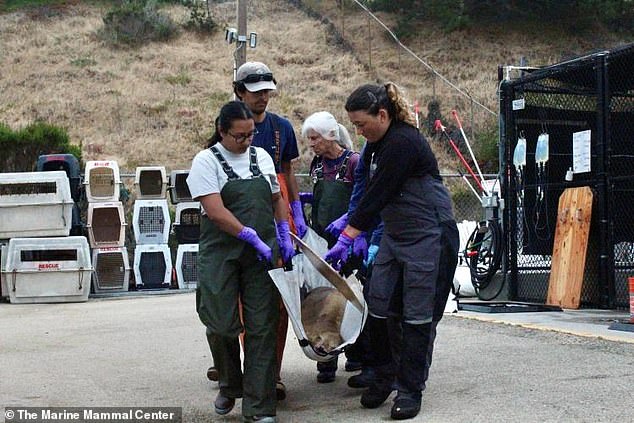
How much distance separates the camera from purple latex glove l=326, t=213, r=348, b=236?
5.94 meters

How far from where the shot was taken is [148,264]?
15.7 m

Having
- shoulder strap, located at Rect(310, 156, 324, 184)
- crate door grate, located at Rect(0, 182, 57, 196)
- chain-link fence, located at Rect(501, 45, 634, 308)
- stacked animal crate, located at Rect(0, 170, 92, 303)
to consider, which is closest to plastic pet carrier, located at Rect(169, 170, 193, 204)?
crate door grate, located at Rect(0, 182, 57, 196)

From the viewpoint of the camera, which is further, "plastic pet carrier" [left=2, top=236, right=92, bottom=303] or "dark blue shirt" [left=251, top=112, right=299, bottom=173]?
"plastic pet carrier" [left=2, top=236, right=92, bottom=303]

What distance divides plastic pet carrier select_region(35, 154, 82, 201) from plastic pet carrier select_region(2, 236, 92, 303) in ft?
4.45

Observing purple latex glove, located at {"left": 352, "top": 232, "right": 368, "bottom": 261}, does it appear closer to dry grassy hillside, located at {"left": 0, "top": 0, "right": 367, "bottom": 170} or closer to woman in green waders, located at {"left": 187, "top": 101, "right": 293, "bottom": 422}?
woman in green waders, located at {"left": 187, "top": 101, "right": 293, "bottom": 422}

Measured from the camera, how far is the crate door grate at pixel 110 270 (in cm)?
1530

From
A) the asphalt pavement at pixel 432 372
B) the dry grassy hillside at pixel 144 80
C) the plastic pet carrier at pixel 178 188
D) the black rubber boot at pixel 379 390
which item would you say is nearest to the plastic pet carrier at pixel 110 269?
the plastic pet carrier at pixel 178 188

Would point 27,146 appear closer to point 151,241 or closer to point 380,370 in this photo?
point 151,241

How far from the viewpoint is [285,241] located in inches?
217

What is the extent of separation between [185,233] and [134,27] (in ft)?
108

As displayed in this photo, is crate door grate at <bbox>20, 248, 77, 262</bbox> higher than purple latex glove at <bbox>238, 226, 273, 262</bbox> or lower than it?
lower

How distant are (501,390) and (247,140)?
213 centimetres

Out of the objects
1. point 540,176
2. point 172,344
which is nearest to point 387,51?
point 540,176

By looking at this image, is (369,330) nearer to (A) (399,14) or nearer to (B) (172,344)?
(B) (172,344)
